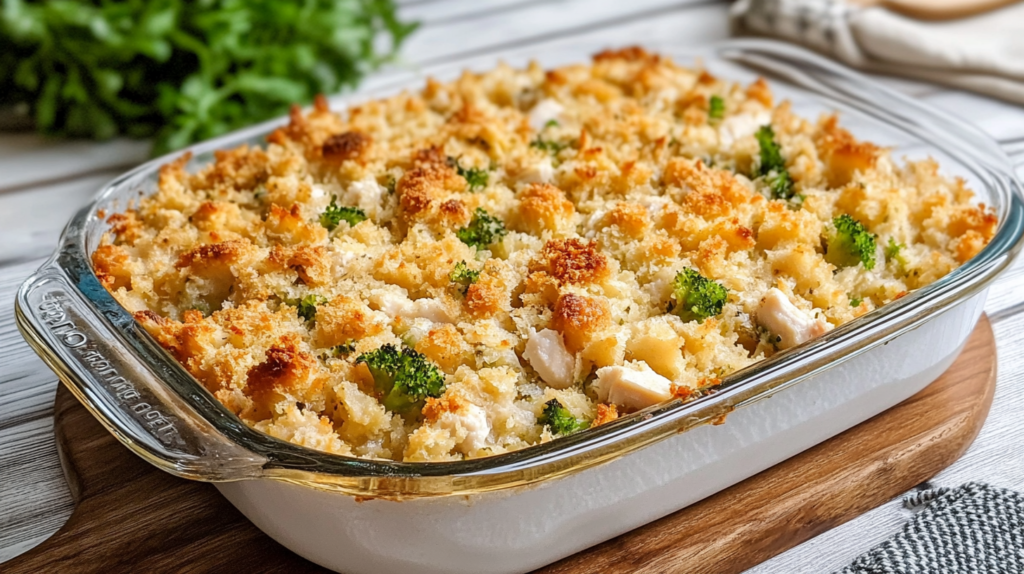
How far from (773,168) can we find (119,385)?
5.46 feet

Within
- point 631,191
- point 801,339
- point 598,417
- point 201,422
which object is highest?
point 631,191

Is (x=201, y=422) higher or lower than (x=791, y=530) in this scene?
lower

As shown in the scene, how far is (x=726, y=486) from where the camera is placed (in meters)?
2.06

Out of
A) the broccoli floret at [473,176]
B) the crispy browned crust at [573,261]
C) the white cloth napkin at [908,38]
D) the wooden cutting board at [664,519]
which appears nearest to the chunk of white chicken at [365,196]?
the broccoli floret at [473,176]

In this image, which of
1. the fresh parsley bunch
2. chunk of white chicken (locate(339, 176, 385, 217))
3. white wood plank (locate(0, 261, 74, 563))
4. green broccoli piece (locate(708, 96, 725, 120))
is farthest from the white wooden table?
chunk of white chicken (locate(339, 176, 385, 217))

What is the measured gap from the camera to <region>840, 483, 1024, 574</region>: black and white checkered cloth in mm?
1938

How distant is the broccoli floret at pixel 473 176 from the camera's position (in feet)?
8.39

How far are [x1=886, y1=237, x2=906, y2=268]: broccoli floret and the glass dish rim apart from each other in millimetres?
191

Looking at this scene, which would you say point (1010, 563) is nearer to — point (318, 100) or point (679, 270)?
Answer: point (679, 270)

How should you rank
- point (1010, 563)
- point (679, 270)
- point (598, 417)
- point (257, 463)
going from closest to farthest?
1. point (257, 463)
2. point (598, 417)
3. point (1010, 563)
4. point (679, 270)

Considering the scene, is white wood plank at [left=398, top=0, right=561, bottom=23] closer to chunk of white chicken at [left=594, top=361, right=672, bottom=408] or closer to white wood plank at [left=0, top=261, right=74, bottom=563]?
white wood plank at [left=0, top=261, right=74, bottom=563]

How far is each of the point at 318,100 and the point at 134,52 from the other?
1.14 metres

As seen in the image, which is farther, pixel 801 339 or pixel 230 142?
pixel 230 142

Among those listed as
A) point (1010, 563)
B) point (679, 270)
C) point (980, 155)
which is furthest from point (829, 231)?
point (1010, 563)
